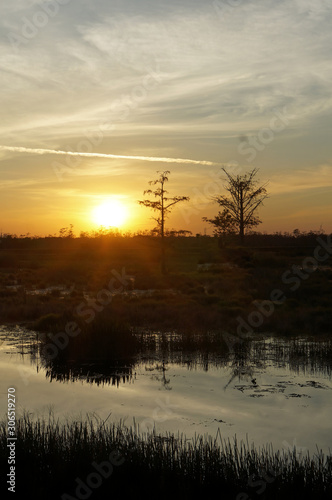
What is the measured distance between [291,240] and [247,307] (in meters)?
31.0

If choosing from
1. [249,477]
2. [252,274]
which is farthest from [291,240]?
[249,477]

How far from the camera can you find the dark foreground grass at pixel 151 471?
679cm

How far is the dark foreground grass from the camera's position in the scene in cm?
679

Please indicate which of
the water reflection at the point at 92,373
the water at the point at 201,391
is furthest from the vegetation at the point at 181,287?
the water at the point at 201,391

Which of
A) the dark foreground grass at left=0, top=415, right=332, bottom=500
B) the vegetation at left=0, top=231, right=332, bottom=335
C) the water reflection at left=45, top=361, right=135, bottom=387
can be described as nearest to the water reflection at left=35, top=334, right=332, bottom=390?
the water reflection at left=45, top=361, right=135, bottom=387

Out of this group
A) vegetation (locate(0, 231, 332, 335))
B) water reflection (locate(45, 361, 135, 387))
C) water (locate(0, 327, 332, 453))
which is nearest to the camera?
water (locate(0, 327, 332, 453))

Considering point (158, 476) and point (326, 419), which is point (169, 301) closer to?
point (326, 419)

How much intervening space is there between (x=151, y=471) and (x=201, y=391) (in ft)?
15.4

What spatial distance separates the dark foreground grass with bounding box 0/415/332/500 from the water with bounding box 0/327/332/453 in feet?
4.72

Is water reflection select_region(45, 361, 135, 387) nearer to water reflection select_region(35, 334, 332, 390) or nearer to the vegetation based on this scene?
water reflection select_region(35, 334, 332, 390)

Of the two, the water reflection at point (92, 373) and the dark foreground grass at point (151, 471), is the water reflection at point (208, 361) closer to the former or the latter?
the water reflection at point (92, 373)

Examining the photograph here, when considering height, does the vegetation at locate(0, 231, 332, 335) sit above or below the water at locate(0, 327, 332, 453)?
above

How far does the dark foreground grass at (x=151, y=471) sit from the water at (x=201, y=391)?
1.44 meters

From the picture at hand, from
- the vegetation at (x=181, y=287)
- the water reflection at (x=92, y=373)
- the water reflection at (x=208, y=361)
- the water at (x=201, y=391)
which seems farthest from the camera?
the vegetation at (x=181, y=287)
